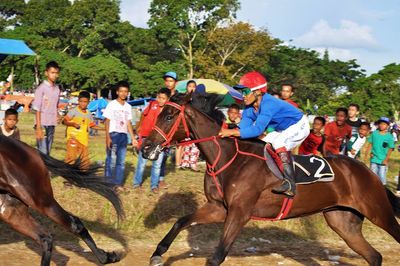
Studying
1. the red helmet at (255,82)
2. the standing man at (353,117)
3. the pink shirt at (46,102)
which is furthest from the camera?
the standing man at (353,117)

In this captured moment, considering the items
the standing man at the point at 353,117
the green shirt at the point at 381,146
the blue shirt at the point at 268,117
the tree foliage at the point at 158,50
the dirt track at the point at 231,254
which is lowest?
the dirt track at the point at 231,254

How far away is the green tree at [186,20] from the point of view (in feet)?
196

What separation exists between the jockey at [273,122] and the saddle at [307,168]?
110 millimetres

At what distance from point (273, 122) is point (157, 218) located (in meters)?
3.42

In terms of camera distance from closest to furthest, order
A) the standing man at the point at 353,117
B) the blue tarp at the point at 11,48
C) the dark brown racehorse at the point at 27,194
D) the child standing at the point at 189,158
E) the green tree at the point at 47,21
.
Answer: the dark brown racehorse at the point at 27,194 → the standing man at the point at 353,117 → the child standing at the point at 189,158 → the blue tarp at the point at 11,48 → the green tree at the point at 47,21

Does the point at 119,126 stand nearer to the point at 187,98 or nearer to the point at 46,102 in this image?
the point at 46,102

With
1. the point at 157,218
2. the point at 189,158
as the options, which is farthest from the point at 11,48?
the point at 157,218

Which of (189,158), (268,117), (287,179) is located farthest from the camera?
(189,158)

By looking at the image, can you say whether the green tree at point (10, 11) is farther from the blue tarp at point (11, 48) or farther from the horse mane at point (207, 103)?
the horse mane at point (207, 103)

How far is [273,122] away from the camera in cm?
719

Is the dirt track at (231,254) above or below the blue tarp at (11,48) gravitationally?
below

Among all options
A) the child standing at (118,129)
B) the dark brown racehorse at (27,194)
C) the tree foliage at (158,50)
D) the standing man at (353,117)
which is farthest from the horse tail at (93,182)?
the tree foliage at (158,50)

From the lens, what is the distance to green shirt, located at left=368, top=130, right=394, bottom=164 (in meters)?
12.6

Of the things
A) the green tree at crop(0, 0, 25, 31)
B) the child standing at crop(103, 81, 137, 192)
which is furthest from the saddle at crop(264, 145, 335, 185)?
the green tree at crop(0, 0, 25, 31)
